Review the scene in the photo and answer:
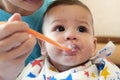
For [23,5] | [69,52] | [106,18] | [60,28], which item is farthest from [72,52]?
[106,18]

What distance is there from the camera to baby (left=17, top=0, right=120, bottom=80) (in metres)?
0.85

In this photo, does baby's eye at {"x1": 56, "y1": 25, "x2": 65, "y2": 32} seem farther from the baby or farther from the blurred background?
the blurred background

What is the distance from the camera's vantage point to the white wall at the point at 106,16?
219 cm

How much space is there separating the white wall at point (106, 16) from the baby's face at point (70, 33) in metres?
1.29

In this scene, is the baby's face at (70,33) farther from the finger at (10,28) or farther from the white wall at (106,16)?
the white wall at (106,16)

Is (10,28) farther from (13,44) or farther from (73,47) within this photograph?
(73,47)

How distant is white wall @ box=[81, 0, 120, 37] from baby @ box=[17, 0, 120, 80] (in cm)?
127

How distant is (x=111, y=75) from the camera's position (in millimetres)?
867

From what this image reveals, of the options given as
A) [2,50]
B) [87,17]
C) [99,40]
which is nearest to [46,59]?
[87,17]

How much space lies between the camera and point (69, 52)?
84 centimetres

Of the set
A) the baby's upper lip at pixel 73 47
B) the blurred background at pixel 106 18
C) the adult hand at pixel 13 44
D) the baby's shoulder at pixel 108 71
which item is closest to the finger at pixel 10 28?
the adult hand at pixel 13 44

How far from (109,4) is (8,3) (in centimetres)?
135

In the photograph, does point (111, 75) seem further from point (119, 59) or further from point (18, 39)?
point (119, 59)

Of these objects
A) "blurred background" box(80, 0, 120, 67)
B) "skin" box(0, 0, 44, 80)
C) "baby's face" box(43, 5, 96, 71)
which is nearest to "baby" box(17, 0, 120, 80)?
"baby's face" box(43, 5, 96, 71)
